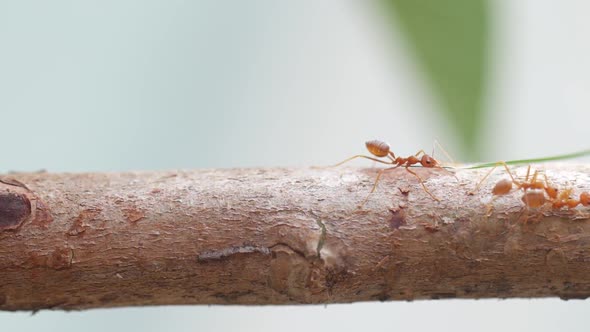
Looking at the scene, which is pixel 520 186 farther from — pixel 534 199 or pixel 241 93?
pixel 241 93

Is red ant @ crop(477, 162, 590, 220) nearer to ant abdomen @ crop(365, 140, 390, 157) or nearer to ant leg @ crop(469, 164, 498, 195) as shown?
ant leg @ crop(469, 164, 498, 195)

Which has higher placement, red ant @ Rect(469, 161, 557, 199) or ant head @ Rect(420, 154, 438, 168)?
ant head @ Rect(420, 154, 438, 168)

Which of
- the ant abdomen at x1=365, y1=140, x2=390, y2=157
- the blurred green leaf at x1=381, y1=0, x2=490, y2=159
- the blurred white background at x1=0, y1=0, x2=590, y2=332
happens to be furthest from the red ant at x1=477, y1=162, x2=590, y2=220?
the blurred white background at x1=0, y1=0, x2=590, y2=332

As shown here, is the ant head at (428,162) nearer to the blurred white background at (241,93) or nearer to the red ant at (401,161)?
the red ant at (401,161)

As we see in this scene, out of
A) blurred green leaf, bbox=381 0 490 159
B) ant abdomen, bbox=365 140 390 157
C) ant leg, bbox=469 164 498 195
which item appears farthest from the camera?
ant abdomen, bbox=365 140 390 157

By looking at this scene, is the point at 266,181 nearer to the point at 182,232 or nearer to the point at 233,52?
the point at 182,232

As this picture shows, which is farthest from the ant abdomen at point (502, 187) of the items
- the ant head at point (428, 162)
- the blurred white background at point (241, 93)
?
the blurred white background at point (241, 93)
